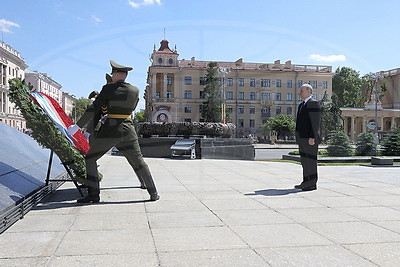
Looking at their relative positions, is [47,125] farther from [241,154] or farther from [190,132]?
[241,154]

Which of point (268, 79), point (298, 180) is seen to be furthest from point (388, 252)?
point (268, 79)

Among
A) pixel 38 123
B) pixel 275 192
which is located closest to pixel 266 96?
pixel 275 192

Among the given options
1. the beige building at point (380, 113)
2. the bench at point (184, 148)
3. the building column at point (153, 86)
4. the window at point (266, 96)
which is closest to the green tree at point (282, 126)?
the beige building at point (380, 113)

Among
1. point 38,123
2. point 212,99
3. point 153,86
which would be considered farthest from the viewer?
point 153,86

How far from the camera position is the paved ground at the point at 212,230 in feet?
10.4

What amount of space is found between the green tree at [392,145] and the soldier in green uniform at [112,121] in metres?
17.3

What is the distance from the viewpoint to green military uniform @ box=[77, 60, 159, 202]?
18.2 ft

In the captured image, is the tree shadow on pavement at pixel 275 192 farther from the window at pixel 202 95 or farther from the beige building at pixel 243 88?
the window at pixel 202 95

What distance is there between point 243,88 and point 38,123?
70.5 m

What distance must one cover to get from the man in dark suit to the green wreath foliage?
407 cm

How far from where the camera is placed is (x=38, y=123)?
17.6 feet

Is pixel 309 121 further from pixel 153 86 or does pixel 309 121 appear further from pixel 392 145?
pixel 153 86

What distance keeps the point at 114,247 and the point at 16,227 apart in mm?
1359

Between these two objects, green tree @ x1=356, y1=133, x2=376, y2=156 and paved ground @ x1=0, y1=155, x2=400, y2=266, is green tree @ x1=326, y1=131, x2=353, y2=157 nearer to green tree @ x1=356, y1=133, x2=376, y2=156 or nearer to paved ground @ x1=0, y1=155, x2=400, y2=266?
green tree @ x1=356, y1=133, x2=376, y2=156
